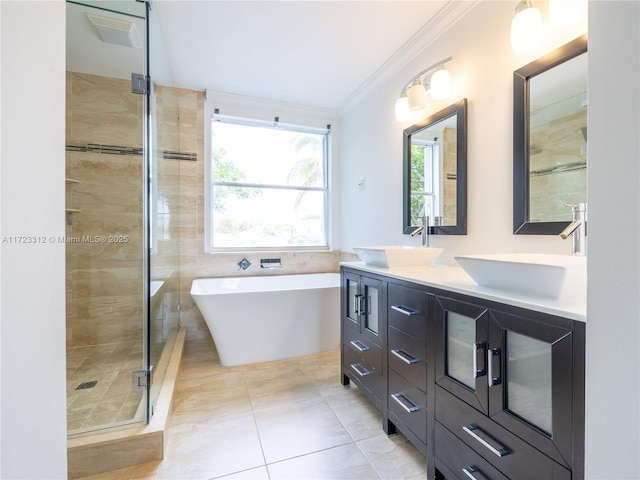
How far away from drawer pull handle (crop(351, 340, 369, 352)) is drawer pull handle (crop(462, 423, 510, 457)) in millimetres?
745

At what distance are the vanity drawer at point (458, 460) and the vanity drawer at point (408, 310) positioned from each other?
37cm

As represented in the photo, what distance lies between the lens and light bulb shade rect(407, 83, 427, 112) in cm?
197

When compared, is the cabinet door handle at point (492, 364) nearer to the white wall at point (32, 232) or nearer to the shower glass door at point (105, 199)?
the white wall at point (32, 232)

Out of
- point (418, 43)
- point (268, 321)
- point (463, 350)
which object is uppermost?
point (418, 43)

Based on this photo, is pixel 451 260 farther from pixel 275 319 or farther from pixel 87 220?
pixel 87 220

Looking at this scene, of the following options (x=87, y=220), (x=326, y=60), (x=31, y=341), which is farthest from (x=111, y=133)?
(x=31, y=341)

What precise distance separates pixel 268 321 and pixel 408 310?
1414 mm

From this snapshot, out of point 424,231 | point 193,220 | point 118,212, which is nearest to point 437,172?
point 424,231

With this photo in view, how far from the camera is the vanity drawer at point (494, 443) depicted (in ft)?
2.69

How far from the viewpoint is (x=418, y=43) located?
2070 millimetres

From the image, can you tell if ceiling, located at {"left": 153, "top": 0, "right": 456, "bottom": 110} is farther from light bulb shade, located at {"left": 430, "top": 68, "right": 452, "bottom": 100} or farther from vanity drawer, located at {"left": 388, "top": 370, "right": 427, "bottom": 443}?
vanity drawer, located at {"left": 388, "top": 370, "right": 427, "bottom": 443}

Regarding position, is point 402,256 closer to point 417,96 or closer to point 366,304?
point 366,304

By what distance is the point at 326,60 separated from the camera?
237 centimetres

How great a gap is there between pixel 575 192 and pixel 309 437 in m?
1.68
